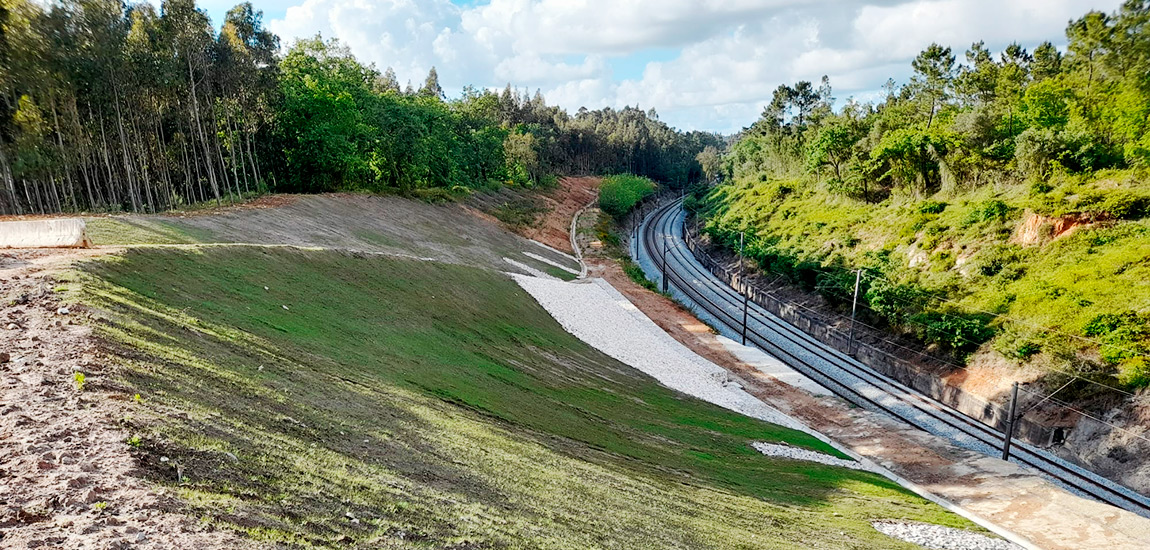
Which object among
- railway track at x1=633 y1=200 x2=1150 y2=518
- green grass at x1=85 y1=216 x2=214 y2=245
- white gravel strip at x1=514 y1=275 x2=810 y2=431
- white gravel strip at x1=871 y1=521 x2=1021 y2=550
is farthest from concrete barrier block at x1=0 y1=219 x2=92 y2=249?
railway track at x1=633 y1=200 x2=1150 y2=518

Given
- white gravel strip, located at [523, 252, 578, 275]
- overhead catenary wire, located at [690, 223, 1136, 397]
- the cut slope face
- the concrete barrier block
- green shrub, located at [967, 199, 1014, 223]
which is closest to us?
the concrete barrier block

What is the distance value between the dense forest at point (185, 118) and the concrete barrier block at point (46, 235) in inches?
630

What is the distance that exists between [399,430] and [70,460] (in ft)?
18.4

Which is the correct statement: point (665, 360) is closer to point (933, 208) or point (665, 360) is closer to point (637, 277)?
point (637, 277)

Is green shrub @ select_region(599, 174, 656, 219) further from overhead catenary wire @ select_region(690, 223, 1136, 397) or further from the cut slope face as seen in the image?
overhead catenary wire @ select_region(690, 223, 1136, 397)

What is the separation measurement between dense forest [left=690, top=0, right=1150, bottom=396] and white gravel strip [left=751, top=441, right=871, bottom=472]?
15.4 meters

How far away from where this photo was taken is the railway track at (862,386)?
25391 millimetres

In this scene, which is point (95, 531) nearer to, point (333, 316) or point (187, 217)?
point (333, 316)

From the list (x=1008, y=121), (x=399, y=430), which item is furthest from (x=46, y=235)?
(x=1008, y=121)

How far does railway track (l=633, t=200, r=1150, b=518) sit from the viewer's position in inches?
1000

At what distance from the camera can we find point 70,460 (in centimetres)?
788

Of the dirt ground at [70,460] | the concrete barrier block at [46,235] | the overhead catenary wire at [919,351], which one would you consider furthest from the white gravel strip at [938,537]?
the concrete barrier block at [46,235]

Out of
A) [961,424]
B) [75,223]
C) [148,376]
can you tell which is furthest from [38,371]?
[961,424]

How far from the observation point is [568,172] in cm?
15200
